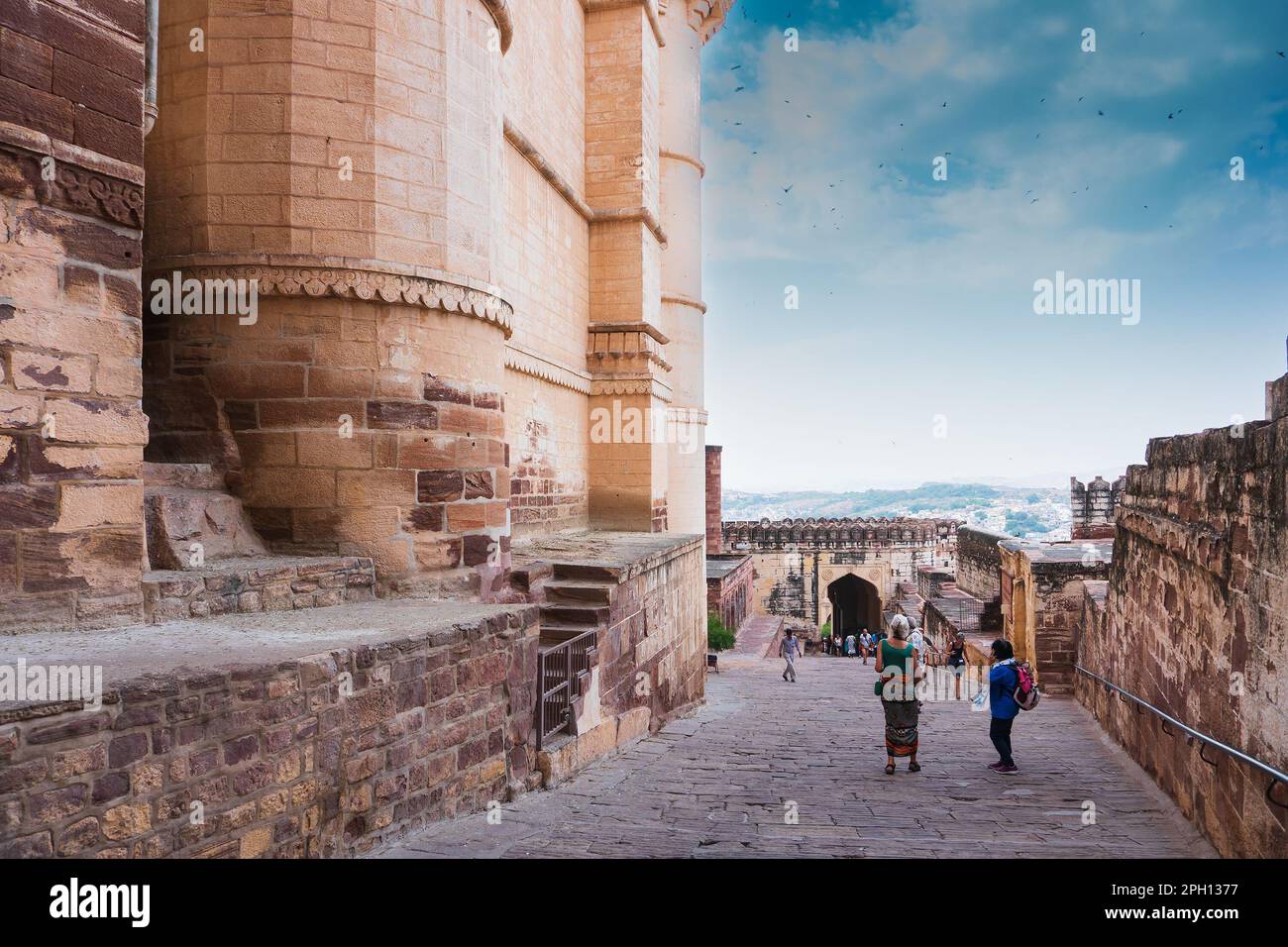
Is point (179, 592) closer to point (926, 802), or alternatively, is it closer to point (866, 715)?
point (926, 802)

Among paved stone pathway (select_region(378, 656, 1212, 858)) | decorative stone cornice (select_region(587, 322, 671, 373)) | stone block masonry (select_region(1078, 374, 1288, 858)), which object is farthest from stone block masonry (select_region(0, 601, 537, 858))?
decorative stone cornice (select_region(587, 322, 671, 373))

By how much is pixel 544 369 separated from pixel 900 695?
18.7 ft

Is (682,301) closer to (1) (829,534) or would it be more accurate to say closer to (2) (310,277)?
(2) (310,277)

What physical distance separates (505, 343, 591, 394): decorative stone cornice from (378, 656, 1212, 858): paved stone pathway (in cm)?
431

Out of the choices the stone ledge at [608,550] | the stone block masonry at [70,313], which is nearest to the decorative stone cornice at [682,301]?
the stone ledge at [608,550]

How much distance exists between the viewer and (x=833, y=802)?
592 cm

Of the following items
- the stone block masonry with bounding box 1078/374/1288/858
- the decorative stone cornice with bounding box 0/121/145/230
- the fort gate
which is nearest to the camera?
the decorative stone cornice with bounding box 0/121/145/230

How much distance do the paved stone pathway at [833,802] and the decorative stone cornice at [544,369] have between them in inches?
170

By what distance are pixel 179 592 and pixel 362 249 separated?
2602mm

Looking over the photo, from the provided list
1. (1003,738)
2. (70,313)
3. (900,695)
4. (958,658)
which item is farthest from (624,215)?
(958,658)

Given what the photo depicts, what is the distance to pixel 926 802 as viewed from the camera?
6.04 metres

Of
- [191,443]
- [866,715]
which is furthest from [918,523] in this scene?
[191,443]

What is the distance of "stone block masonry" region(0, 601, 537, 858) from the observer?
2.82 metres

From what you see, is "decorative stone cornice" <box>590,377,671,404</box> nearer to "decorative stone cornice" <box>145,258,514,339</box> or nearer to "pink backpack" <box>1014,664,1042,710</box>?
"decorative stone cornice" <box>145,258,514,339</box>
